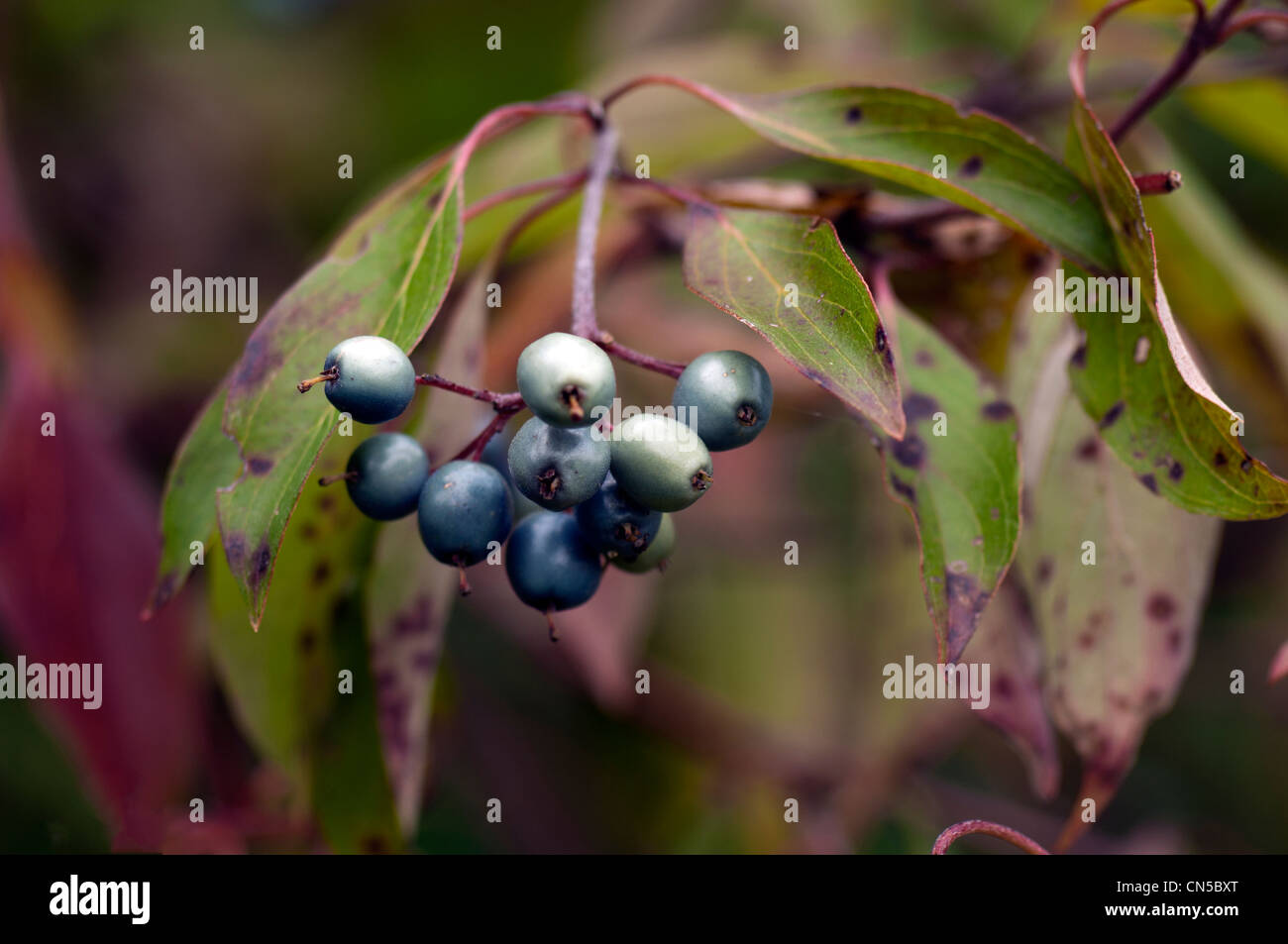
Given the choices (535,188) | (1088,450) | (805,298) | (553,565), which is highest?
(535,188)

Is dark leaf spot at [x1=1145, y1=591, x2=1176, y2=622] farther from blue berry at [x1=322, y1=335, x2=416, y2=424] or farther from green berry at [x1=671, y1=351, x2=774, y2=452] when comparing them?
blue berry at [x1=322, y1=335, x2=416, y2=424]

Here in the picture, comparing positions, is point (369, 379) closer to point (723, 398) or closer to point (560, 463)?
point (560, 463)

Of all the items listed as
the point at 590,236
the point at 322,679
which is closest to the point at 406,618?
the point at 322,679

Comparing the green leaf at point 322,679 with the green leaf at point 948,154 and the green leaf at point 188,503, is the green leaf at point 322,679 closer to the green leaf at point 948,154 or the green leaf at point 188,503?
the green leaf at point 188,503

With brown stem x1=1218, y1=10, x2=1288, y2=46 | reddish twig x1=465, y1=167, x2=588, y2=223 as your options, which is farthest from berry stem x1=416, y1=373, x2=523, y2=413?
brown stem x1=1218, y1=10, x2=1288, y2=46

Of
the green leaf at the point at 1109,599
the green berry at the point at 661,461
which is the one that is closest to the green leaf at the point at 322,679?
the green berry at the point at 661,461
